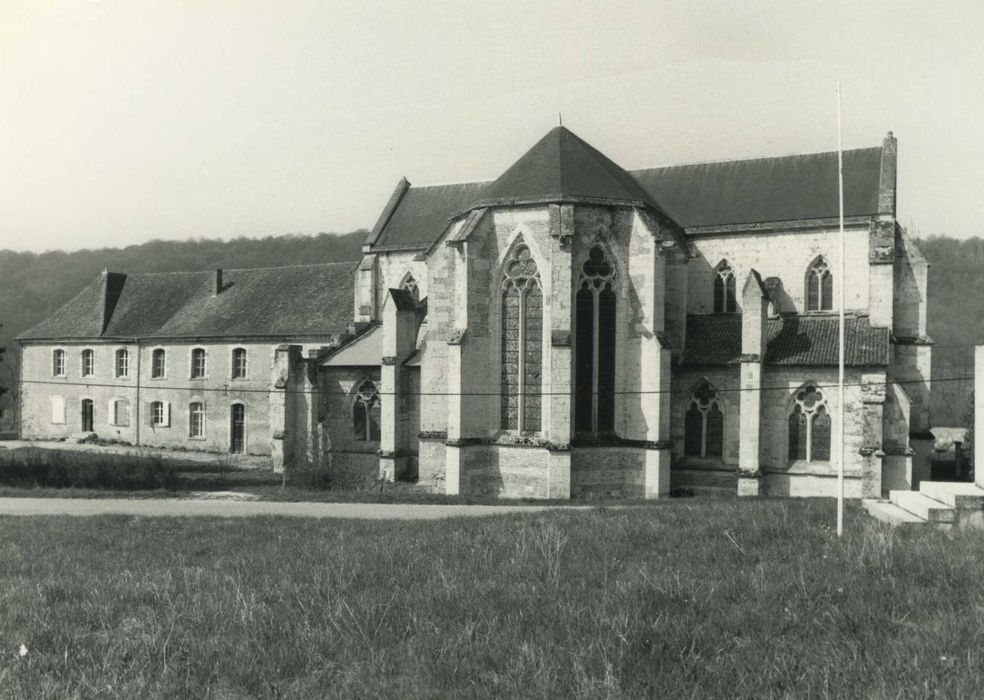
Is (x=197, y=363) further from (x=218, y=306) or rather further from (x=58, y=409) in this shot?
(x=58, y=409)

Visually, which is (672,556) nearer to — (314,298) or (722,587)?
(722,587)

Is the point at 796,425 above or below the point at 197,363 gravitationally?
below

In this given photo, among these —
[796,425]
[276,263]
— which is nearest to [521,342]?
[796,425]

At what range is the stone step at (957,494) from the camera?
9.75m

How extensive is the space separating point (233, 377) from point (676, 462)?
79.0ft

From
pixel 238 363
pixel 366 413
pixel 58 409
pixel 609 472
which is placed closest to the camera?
pixel 609 472

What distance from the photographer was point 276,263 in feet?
306

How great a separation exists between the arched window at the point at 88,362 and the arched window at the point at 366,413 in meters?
21.9

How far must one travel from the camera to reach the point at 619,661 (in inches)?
207

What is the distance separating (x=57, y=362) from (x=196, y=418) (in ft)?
39.6

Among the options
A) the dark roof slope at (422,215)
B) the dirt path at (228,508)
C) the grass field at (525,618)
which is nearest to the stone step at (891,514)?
the grass field at (525,618)

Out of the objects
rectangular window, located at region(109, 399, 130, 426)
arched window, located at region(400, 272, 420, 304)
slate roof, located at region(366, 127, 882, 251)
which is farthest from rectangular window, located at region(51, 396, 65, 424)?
arched window, located at region(400, 272, 420, 304)

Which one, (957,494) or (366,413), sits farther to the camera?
(366,413)

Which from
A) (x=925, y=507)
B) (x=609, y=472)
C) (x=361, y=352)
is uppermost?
(x=361, y=352)
